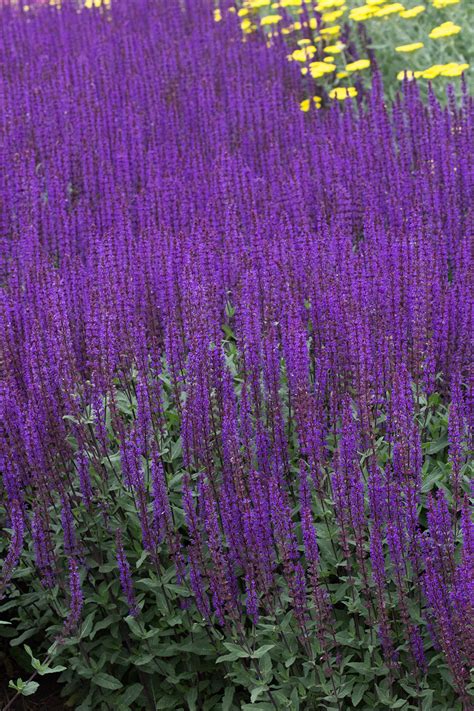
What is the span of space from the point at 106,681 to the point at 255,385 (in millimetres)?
1266

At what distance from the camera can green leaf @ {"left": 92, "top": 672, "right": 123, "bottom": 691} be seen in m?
4.00

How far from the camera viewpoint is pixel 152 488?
382cm

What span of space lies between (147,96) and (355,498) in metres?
5.51

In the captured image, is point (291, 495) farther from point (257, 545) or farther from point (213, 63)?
point (213, 63)

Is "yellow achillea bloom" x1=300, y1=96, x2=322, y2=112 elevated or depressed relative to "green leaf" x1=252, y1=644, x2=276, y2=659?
elevated

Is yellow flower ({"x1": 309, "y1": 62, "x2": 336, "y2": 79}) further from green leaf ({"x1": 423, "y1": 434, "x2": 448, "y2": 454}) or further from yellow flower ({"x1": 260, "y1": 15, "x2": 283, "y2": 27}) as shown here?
green leaf ({"x1": 423, "y1": 434, "x2": 448, "y2": 454})

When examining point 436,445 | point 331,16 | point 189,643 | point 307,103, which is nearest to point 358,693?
point 189,643

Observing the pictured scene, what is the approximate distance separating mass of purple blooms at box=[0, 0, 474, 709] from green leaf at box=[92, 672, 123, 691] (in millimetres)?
269

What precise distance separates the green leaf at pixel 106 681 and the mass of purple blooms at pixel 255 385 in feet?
0.88

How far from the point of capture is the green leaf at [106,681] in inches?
158

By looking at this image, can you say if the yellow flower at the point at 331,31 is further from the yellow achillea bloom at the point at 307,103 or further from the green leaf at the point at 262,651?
the green leaf at the point at 262,651

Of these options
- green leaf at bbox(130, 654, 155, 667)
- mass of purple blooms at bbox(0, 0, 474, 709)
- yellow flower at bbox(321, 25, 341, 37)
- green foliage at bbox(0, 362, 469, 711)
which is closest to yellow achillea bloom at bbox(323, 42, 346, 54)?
yellow flower at bbox(321, 25, 341, 37)

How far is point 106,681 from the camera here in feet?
13.2

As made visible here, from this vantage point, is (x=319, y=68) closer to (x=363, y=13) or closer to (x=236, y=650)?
(x=363, y=13)
